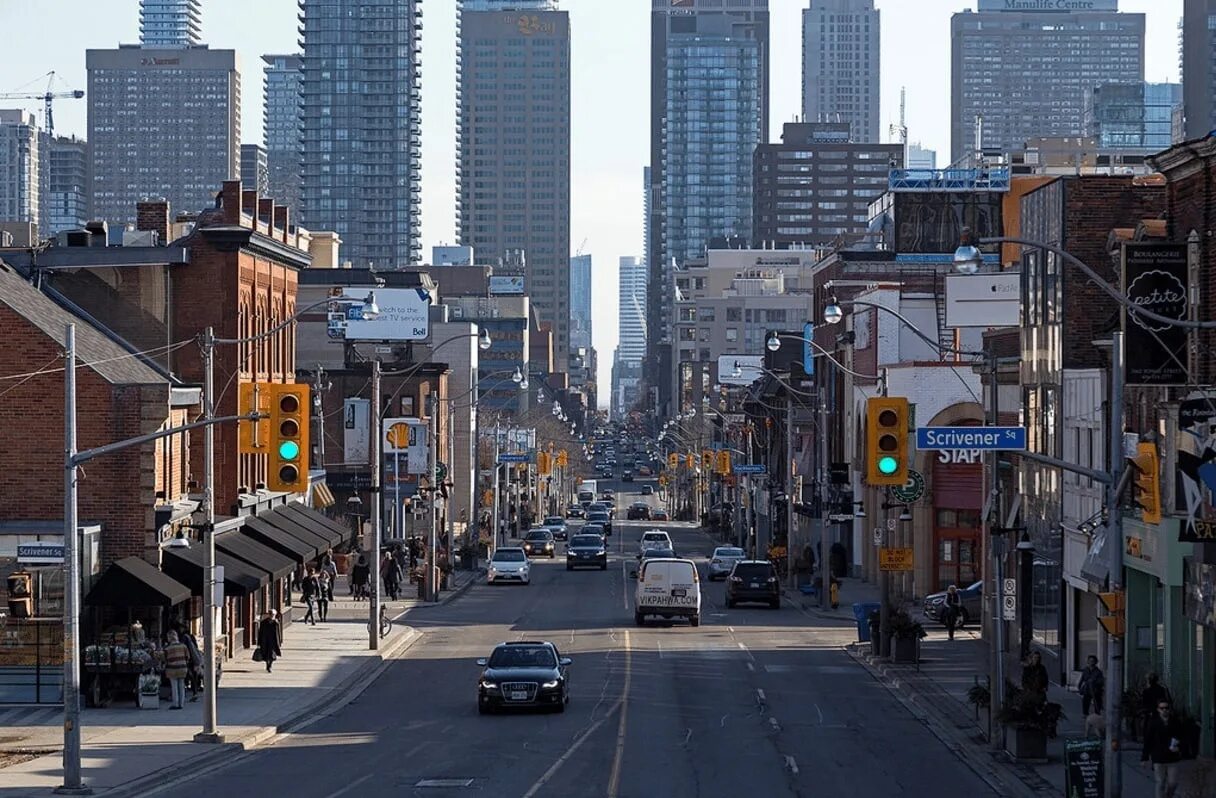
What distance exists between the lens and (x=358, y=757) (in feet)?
109

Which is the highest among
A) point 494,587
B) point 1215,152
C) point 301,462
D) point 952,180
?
point 952,180

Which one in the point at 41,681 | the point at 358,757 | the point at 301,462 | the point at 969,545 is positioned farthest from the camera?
the point at 969,545

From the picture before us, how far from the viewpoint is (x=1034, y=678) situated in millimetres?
34500

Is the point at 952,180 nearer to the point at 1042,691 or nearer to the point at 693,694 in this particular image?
the point at 693,694

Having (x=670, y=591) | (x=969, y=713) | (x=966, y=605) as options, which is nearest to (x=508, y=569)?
(x=670, y=591)

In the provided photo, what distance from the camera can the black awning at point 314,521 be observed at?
59.6 meters

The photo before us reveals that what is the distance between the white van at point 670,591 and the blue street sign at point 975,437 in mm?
27690

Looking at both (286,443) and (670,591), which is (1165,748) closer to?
(286,443)

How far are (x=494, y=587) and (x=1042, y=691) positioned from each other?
49.1 metres

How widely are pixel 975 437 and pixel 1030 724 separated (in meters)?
4.81

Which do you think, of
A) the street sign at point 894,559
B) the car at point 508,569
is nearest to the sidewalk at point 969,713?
the street sign at point 894,559

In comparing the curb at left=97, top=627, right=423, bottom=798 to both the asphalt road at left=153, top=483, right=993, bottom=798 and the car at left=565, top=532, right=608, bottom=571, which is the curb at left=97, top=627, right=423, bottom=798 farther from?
the car at left=565, top=532, right=608, bottom=571

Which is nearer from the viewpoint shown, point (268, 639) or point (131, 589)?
point (131, 589)

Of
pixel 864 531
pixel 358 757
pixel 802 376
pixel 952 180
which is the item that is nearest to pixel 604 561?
pixel 864 531
